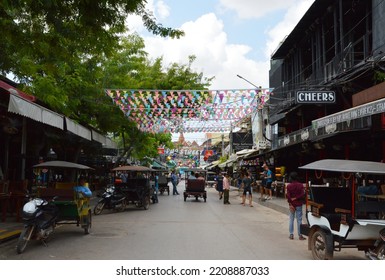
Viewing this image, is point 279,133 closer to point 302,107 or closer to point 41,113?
point 302,107

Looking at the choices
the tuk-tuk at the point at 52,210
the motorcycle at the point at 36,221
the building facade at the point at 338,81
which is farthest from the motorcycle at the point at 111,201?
the building facade at the point at 338,81

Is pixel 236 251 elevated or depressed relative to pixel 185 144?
depressed

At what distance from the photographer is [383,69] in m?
14.3

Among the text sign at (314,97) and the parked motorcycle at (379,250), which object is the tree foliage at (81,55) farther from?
the text sign at (314,97)

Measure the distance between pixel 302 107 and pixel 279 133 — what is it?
8.29 metres

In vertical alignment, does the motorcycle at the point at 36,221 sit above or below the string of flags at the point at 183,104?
below

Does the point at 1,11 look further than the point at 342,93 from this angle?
No

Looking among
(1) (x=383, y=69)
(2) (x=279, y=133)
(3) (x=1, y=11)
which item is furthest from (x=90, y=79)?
(2) (x=279, y=133)

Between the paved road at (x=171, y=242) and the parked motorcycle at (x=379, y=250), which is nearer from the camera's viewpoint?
the parked motorcycle at (x=379, y=250)

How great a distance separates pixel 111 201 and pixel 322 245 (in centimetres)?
1182

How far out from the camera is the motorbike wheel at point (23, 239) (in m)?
8.48

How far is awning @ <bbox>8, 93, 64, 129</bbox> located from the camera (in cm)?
980

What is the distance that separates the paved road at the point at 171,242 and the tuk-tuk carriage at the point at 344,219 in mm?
859

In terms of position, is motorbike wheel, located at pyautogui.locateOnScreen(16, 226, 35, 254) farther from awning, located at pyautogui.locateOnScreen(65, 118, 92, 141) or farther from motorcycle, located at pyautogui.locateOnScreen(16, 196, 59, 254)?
awning, located at pyautogui.locateOnScreen(65, 118, 92, 141)
